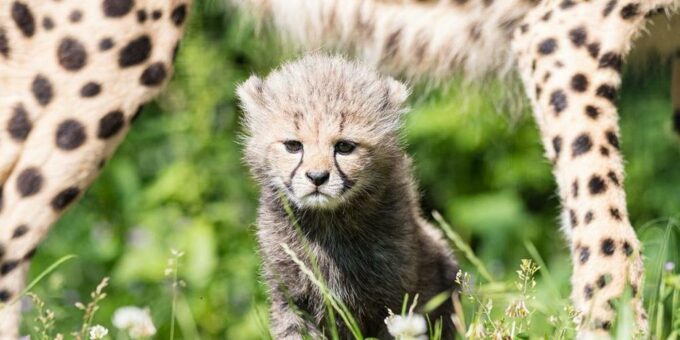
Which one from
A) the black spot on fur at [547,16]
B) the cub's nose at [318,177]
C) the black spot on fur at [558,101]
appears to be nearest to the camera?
the cub's nose at [318,177]

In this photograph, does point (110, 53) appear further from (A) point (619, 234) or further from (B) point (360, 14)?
(A) point (619, 234)

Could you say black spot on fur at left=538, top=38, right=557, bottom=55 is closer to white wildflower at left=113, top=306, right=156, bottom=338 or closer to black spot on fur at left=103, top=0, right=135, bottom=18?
black spot on fur at left=103, top=0, right=135, bottom=18

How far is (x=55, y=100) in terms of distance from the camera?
3912 millimetres

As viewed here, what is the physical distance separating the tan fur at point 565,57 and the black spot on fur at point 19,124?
116 cm

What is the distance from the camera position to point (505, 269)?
18.8 ft

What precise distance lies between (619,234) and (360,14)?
140 centimetres

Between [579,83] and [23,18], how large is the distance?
5.09 feet

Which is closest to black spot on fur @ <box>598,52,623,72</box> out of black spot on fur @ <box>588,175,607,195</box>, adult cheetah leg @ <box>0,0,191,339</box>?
black spot on fur @ <box>588,175,607,195</box>

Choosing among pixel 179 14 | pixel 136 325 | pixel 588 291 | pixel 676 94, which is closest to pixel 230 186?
pixel 179 14

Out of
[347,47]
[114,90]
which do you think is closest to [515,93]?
[347,47]

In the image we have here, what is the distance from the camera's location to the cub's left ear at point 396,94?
144 inches

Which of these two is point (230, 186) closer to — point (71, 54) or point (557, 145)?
point (71, 54)

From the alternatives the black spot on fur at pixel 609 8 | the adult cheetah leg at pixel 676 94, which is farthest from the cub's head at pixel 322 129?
the adult cheetah leg at pixel 676 94

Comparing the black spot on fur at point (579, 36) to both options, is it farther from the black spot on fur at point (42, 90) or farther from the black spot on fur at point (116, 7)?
the black spot on fur at point (42, 90)
